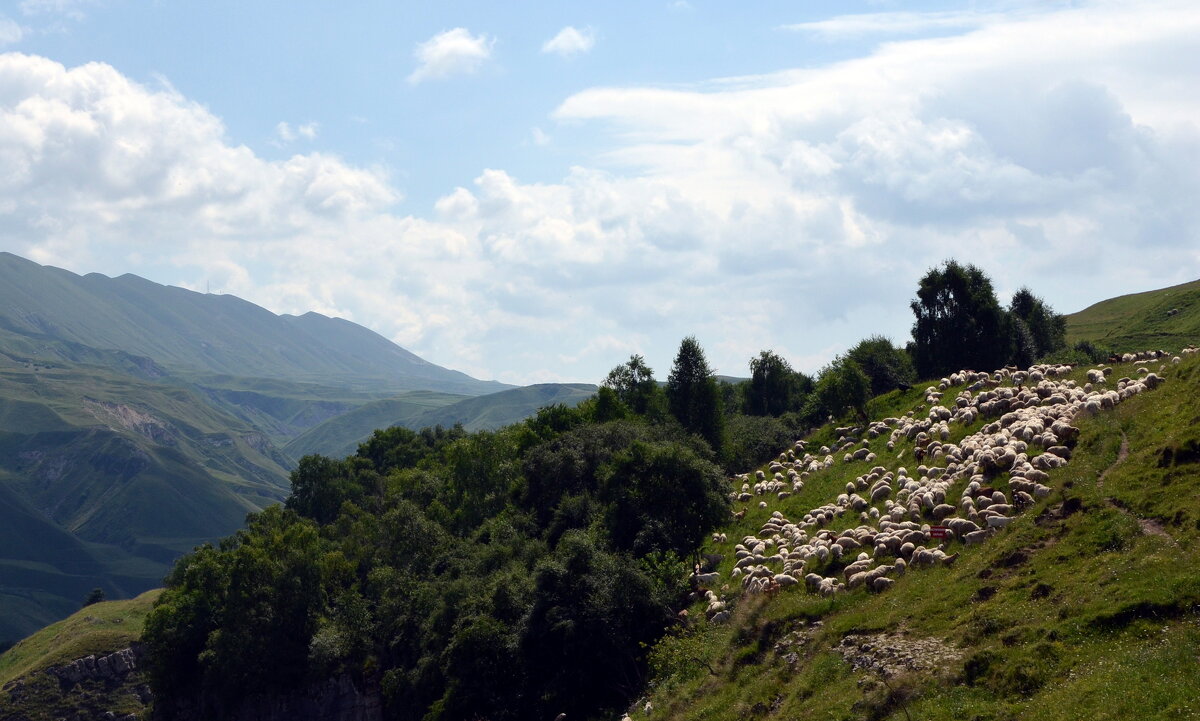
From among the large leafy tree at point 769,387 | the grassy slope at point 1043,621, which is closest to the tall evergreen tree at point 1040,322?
the large leafy tree at point 769,387

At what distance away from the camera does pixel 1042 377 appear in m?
62.2

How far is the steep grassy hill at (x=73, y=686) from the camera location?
5074 inches

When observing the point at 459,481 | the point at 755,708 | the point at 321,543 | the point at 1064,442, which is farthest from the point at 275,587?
the point at 1064,442

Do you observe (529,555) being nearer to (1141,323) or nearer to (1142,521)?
(1142,521)

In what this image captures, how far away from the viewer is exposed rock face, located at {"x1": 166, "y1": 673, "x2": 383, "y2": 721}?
7756cm

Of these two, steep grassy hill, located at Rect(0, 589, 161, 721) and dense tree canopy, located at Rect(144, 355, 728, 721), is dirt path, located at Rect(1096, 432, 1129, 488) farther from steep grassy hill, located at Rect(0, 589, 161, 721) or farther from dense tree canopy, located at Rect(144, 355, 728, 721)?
steep grassy hill, located at Rect(0, 589, 161, 721)

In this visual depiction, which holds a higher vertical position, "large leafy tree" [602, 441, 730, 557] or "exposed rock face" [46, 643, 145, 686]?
"large leafy tree" [602, 441, 730, 557]

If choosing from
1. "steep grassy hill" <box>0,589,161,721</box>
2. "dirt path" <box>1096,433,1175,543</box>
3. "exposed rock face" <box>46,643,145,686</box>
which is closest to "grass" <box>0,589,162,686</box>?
"steep grassy hill" <box>0,589,161,721</box>

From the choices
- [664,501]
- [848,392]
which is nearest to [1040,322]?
[848,392]

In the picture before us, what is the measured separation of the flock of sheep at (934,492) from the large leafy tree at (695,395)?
31283 mm

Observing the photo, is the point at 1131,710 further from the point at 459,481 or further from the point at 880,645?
the point at 459,481

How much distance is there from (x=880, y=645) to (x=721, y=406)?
66234 millimetres

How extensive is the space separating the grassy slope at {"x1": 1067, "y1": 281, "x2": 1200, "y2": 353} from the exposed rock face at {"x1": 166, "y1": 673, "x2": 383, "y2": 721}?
301 ft

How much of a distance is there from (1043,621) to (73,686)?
146 m
